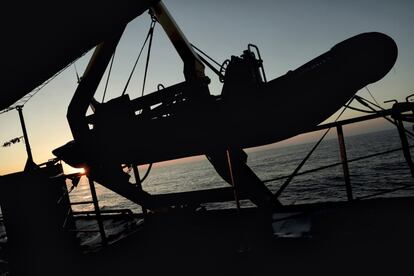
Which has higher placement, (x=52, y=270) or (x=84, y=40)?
(x=84, y=40)

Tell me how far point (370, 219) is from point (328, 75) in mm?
2738

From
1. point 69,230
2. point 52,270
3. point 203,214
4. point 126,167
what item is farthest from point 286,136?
point 52,270

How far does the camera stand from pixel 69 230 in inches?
214

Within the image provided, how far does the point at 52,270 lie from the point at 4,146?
2355 centimetres

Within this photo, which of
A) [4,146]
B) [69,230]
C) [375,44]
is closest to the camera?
[375,44]

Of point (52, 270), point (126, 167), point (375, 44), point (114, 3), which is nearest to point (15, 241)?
point (52, 270)

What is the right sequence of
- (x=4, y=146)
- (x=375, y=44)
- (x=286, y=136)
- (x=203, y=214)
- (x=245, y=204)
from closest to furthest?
(x=375, y=44) → (x=286, y=136) → (x=203, y=214) → (x=4, y=146) → (x=245, y=204)

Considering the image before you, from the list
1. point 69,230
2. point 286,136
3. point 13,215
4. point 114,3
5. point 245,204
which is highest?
point 114,3

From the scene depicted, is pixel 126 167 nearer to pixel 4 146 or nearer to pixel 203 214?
pixel 203 214

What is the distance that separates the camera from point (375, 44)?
457 cm

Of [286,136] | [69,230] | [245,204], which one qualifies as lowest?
[245,204]

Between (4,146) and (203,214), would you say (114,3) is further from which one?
(4,146)

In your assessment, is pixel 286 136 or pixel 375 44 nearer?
pixel 375 44

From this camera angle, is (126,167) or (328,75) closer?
(328,75)
